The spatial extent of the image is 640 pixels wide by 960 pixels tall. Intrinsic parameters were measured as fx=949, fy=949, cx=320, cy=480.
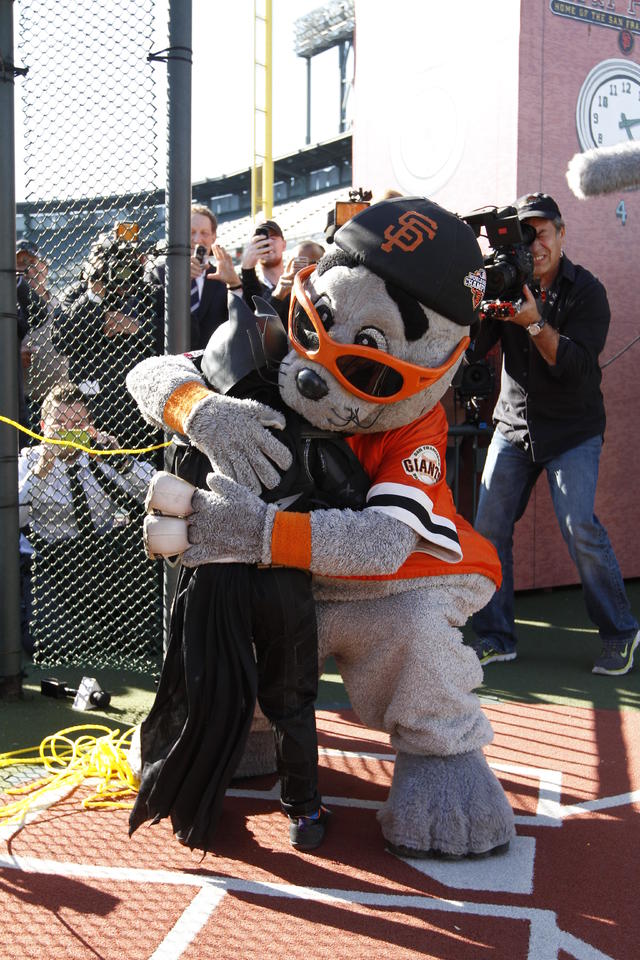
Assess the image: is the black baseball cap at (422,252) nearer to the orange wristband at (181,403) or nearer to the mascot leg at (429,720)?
the orange wristband at (181,403)

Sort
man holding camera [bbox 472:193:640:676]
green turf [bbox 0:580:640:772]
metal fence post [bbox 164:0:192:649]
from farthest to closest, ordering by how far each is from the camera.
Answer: man holding camera [bbox 472:193:640:676] < green turf [bbox 0:580:640:772] < metal fence post [bbox 164:0:192:649]

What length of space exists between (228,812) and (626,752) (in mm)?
1404

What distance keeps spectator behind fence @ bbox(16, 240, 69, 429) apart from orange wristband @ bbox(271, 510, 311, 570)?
81.2 inches

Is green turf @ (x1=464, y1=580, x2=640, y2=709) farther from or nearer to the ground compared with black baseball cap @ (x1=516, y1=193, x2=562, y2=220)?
nearer to the ground

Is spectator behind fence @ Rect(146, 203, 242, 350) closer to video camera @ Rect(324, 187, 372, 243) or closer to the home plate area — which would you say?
video camera @ Rect(324, 187, 372, 243)

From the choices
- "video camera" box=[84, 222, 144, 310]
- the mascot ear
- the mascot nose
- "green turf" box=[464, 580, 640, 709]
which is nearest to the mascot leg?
the mascot nose

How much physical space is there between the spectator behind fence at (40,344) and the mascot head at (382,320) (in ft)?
6.24

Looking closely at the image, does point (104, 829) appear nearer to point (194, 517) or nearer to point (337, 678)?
point (194, 517)

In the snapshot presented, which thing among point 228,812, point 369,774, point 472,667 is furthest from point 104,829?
point 472,667

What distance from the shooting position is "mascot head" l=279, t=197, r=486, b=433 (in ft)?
7.89

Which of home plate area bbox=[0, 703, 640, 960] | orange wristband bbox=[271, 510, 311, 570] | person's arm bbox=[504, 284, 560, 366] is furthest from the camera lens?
person's arm bbox=[504, 284, 560, 366]

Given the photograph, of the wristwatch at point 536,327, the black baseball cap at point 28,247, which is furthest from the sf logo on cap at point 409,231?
the black baseball cap at point 28,247

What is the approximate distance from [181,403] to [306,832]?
1.19 meters

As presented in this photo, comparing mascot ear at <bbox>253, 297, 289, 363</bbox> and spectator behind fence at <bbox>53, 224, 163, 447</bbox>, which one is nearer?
mascot ear at <bbox>253, 297, 289, 363</bbox>
